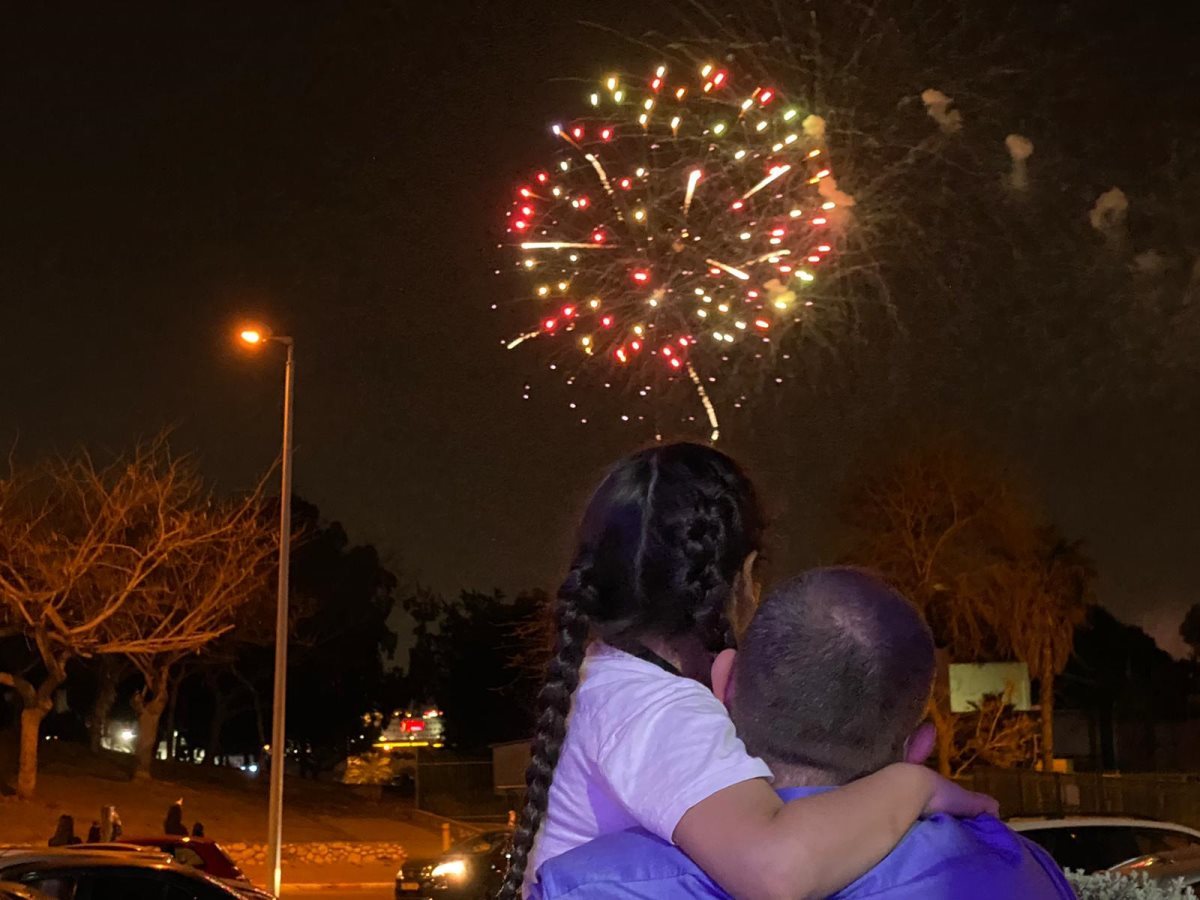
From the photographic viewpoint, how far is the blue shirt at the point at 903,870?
5.61ft

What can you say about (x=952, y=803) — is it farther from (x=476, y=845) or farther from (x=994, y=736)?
(x=994, y=736)

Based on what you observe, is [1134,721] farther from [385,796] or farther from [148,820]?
[148,820]

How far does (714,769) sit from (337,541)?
5794cm

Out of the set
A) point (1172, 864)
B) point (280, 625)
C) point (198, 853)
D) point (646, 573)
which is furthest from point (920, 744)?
point (280, 625)

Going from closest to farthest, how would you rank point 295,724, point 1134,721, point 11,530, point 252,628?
point 11,530
point 252,628
point 1134,721
point 295,724

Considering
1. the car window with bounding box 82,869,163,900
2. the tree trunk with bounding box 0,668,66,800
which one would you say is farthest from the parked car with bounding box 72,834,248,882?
the tree trunk with bounding box 0,668,66,800

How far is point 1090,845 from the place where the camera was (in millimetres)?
11562

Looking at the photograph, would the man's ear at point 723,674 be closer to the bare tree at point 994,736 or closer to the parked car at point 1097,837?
the parked car at point 1097,837

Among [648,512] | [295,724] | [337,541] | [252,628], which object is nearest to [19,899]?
[648,512]

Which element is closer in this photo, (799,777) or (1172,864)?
(799,777)

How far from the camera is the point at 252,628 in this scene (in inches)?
1671

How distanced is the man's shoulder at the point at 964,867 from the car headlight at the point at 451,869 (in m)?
17.5

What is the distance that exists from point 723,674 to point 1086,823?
10.6m

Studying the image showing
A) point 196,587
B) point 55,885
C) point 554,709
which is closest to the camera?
point 554,709
